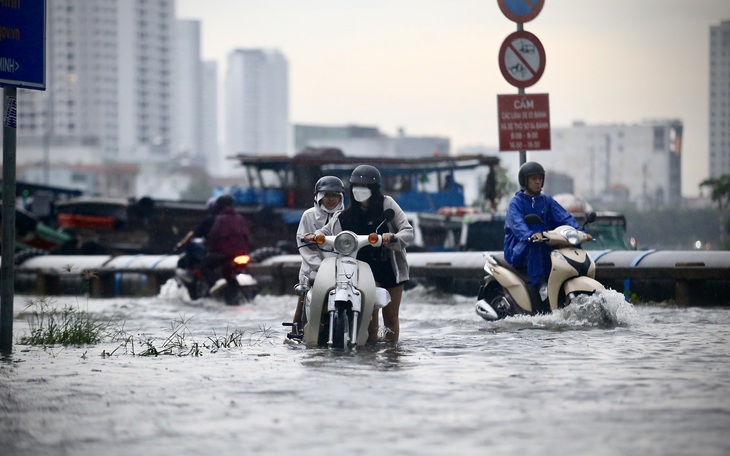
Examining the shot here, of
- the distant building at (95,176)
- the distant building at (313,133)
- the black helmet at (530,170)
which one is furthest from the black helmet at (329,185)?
the distant building at (313,133)

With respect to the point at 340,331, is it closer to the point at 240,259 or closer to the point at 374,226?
the point at 374,226

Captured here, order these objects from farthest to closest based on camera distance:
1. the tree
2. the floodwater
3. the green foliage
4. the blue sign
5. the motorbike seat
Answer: the tree → the motorbike seat → the green foliage → the blue sign → the floodwater

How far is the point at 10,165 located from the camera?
32.0 feet

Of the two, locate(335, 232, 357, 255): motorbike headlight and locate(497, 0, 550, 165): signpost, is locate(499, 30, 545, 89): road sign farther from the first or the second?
locate(335, 232, 357, 255): motorbike headlight

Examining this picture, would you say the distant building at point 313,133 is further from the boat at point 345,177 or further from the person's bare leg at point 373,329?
the person's bare leg at point 373,329

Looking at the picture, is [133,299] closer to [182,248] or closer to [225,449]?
[182,248]

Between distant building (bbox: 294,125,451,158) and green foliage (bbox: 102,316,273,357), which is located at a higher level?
distant building (bbox: 294,125,451,158)

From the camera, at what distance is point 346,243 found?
984 centimetres

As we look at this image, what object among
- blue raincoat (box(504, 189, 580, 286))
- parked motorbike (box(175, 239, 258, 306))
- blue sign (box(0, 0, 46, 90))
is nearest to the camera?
blue sign (box(0, 0, 46, 90))

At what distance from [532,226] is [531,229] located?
0.21 ft

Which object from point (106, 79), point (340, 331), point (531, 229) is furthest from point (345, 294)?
point (106, 79)

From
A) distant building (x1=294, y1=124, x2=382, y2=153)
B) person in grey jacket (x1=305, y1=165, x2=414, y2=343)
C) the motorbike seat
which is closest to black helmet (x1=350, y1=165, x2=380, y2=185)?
person in grey jacket (x1=305, y1=165, x2=414, y2=343)

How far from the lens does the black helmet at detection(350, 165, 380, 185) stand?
33.5ft

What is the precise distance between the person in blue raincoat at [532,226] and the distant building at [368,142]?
106 m
